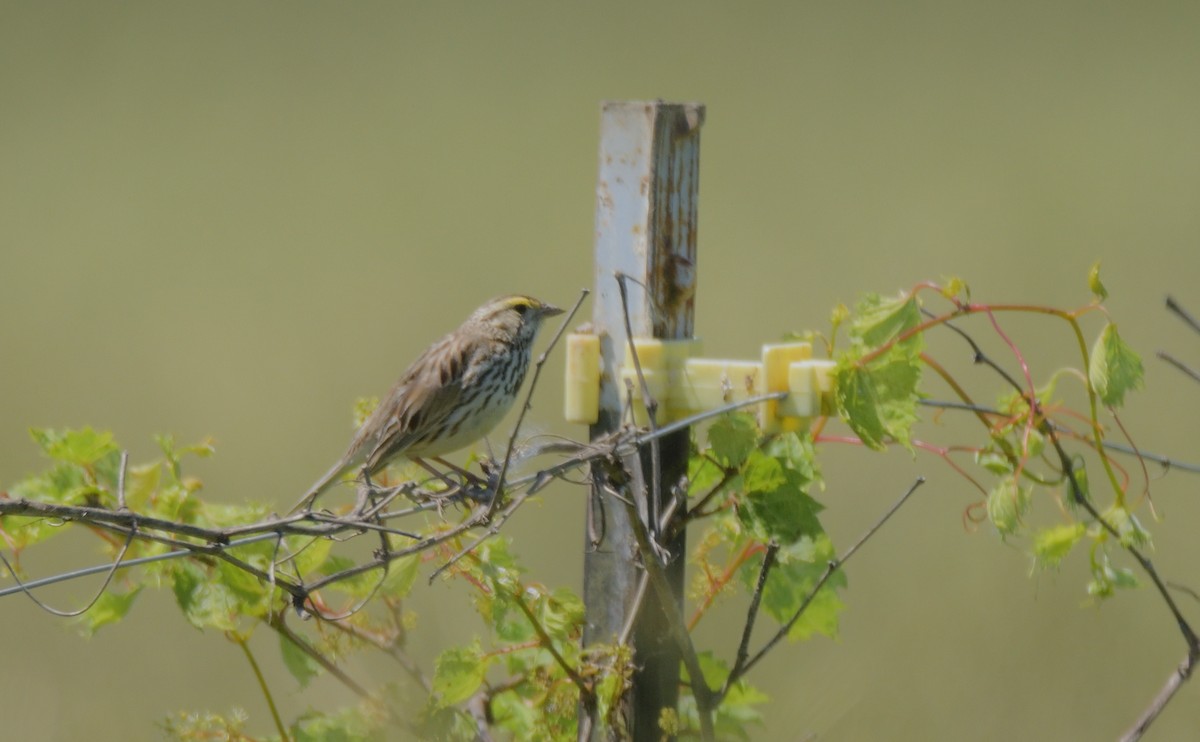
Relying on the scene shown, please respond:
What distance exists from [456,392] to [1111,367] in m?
1.96

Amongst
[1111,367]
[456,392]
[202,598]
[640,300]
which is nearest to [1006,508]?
[1111,367]

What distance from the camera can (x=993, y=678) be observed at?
232 inches

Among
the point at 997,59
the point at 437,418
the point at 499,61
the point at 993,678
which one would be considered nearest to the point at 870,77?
the point at 997,59

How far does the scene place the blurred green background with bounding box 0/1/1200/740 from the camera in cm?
621

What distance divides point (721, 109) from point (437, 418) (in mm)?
9527

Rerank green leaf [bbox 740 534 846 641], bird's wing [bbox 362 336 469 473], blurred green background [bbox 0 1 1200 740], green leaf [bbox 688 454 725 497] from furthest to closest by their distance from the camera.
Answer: blurred green background [bbox 0 1 1200 740], bird's wing [bbox 362 336 469 473], green leaf [bbox 740 534 846 641], green leaf [bbox 688 454 725 497]

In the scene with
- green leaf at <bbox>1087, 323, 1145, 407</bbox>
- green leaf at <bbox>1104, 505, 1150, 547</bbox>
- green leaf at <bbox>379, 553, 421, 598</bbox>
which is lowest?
green leaf at <bbox>379, 553, 421, 598</bbox>

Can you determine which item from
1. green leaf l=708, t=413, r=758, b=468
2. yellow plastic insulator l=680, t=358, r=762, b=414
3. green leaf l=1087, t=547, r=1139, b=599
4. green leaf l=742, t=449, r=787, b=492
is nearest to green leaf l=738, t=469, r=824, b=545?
green leaf l=742, t=449, r=787, b=492

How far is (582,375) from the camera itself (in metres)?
3.54

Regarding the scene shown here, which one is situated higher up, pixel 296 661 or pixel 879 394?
pixel 879 394

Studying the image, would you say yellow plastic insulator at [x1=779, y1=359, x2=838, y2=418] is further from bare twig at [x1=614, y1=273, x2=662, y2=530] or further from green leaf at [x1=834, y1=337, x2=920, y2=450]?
bare twig at [x1=614, y1=273, x2=662, y2=530]

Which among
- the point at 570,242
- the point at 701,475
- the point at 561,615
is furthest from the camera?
the point at 570,242

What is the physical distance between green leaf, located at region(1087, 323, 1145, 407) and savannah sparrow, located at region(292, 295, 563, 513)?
1841 millimetres

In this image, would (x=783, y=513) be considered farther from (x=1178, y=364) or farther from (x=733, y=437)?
(x=1178, y=364)
